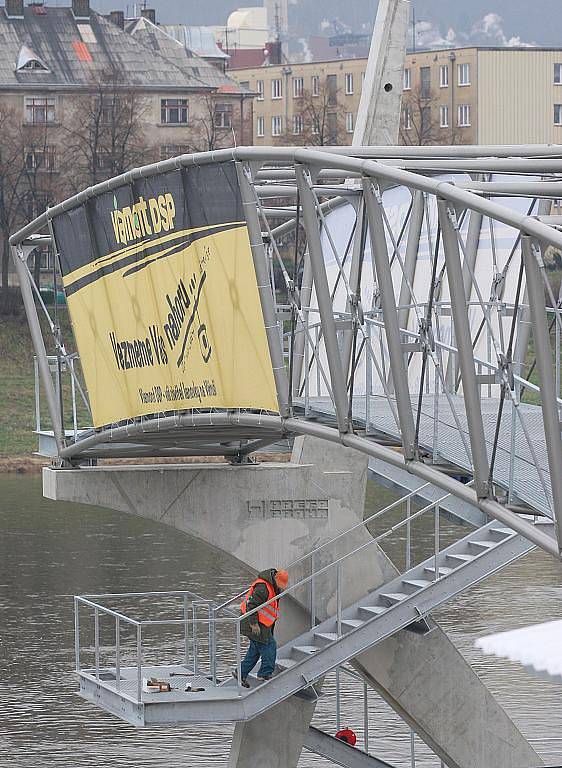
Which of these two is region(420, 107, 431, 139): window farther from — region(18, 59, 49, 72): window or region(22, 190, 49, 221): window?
region(22, 190, 49, 221): window

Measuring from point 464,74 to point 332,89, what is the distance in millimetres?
11157

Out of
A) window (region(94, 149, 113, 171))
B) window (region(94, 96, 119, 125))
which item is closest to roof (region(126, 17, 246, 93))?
window (region(94, 96, 119, 125))

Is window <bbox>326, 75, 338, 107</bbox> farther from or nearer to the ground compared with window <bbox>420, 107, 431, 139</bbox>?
farther from the ground

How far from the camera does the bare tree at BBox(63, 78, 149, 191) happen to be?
359 ft

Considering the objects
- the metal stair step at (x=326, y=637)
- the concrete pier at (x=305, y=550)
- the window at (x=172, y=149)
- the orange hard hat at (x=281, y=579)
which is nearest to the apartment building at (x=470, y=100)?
the window at (x=172, y=149)

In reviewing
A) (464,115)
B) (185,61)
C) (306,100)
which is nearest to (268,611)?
(185,61)

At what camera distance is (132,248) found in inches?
975

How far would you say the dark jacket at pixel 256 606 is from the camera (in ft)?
77.7

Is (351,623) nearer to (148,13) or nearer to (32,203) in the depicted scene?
(32,203)

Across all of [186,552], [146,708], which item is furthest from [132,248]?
[186,552]

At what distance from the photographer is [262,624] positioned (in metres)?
23.7

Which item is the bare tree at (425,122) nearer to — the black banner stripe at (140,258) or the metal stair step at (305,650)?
the black banner stripe at (140,258)

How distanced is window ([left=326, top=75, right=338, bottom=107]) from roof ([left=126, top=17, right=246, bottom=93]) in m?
8.40

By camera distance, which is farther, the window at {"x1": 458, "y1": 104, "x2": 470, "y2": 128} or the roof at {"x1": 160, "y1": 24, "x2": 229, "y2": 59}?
the roof at {"x1": 160, "y1": 24, "x2": 229, "y2": 59}
